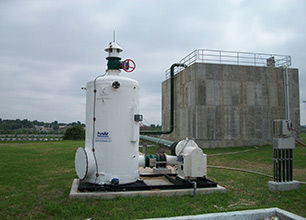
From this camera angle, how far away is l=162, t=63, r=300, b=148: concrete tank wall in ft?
61.3

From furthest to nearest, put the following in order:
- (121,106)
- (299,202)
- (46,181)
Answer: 1. (46,181)
2. (121,106)
3. (299,202)

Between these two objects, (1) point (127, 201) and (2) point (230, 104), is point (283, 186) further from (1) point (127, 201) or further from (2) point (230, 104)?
(2) point (230, 104)

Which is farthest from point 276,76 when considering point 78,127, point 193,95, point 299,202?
point 78,127

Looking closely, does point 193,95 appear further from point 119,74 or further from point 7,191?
point 7,191

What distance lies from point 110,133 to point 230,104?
14052 mm

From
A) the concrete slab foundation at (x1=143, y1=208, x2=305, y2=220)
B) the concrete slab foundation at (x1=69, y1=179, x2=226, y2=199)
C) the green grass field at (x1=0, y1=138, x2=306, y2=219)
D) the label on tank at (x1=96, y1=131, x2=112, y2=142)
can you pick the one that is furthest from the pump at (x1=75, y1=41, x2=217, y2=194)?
the concrete slab foundation at (x1=143, y1=208, x2=305, y2=220)

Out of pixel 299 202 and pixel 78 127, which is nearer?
pixel 299 202

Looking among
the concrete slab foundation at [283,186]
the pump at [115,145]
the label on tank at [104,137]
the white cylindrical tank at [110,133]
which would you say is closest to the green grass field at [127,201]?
the concrete slab foundation at [283,186]

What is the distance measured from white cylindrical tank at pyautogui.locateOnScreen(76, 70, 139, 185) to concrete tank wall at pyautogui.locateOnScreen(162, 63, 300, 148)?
1163 centimetres

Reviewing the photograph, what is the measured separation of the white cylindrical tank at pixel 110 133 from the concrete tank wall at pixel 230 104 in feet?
38.2

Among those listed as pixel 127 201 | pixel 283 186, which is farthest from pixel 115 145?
pixel 283 186

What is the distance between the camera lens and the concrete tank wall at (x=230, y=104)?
61.3 ft

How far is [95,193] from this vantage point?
6367 millimetres

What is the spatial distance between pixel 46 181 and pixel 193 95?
12.8 m
